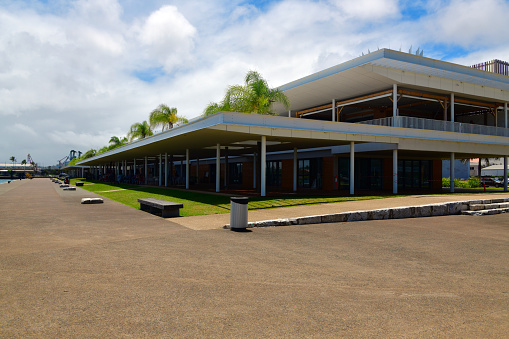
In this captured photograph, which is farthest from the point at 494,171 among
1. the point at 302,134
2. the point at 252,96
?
the point at 302,134

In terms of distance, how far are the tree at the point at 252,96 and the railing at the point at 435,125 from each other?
7.65 meters

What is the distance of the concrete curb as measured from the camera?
37.5 feet

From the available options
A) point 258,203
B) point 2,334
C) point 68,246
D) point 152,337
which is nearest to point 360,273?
point 152,337

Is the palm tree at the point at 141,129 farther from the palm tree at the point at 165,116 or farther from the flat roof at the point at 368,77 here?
the flat roof at the point at 368,77

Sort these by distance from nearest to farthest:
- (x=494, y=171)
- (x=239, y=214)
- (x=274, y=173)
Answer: (x=239, y=214) < (x=274, y=173) < (x=494, y=171)

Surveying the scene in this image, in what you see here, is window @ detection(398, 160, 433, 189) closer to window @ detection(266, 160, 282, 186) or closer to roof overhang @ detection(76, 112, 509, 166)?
roof overhang @ detection(76, 112, 509, 166)

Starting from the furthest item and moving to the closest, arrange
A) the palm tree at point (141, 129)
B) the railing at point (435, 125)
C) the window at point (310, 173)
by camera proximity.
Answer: the palm tree at point (141, 129)
the window at point (310, 173)
the railing at point (435, 125)

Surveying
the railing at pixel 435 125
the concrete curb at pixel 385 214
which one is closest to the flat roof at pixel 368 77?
the railing at pixel 435 125

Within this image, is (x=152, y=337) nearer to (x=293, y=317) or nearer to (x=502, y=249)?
(x=293, y=317)

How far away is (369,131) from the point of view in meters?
22.0

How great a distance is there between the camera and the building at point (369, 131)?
2135 cm

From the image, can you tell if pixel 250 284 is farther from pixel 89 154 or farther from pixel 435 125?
pixel 89 154

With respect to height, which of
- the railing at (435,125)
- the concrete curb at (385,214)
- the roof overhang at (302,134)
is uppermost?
the railing at (435,125)

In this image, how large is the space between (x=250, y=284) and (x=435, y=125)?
25996 mm
